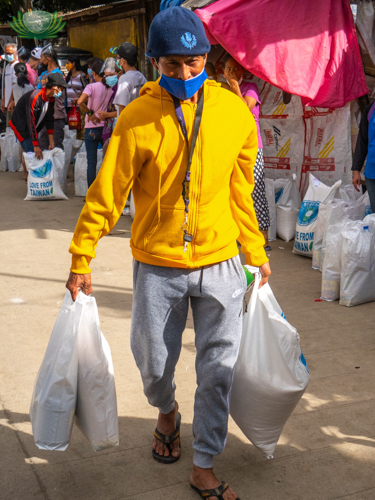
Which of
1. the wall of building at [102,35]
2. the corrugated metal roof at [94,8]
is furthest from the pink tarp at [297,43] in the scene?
the corrugated metal roof at [94,8]

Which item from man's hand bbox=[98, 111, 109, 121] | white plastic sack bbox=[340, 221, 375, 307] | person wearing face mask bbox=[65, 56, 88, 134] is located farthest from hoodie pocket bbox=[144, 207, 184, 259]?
person wearing face mask bbox=[65, 56, 88, 134]

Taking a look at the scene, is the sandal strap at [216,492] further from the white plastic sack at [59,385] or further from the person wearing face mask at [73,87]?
the person wearing face mask at [73,87]

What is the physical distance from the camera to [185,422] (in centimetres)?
289

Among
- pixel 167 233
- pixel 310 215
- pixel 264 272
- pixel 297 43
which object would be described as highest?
pixel 297 43

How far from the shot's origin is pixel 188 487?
2430 mm

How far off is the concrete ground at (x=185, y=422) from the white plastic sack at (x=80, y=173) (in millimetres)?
3802

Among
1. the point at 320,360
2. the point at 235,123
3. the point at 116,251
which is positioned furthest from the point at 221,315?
the point at 116,251

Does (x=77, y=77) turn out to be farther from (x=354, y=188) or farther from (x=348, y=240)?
(x=348, y=240)

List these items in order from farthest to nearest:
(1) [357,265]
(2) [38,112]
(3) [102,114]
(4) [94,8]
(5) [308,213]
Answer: (4) [94,8], (2) [38,112], (3) [102,114], (5) [308,213], (1) [357,265]

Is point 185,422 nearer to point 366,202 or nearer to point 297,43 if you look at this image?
point 366,202

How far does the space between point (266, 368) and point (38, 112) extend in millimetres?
6915

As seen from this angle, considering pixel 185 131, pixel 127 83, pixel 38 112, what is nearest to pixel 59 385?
pixel 185 131

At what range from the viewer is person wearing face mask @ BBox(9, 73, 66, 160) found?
324 inches

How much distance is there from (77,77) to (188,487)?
10.1m
